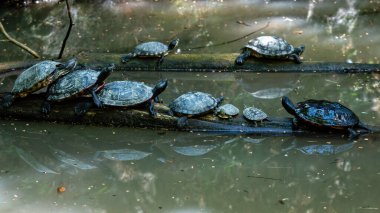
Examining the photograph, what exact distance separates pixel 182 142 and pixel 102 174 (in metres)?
1.15

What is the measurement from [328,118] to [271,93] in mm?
1736

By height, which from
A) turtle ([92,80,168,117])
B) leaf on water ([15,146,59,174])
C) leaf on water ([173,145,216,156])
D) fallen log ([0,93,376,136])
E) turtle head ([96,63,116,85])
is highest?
turtle head ([96,63,116,85])

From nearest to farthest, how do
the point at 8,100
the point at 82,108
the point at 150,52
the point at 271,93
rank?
1. the point at 82,108
2. the point at 8,100
3. the point at 271,93
4. the point at 150,52

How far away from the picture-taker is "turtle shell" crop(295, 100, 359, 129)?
5855mm

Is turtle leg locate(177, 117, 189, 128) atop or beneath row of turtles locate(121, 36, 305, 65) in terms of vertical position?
beneath

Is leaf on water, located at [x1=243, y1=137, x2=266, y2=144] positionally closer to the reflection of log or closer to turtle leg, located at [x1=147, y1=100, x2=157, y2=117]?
turtle leg, located at [x1=147, y1=100, x2=157, y2=117]

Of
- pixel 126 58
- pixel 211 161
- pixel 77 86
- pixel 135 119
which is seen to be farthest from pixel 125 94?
pixel 126 58

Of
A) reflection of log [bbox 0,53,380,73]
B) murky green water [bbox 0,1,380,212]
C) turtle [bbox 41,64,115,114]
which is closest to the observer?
murky green water [bbox 0,1,380,212]

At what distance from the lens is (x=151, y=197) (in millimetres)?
5008

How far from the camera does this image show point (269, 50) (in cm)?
813

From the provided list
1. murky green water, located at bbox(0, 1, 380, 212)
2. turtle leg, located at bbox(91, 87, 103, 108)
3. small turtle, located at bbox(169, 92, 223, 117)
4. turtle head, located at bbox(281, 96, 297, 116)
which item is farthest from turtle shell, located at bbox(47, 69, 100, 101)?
turtle head, located at bbox(281, 96, 297, 116)

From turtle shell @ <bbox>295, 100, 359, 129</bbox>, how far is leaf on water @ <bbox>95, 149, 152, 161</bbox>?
2.02m

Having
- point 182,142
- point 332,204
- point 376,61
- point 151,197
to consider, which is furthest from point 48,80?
point 376,61

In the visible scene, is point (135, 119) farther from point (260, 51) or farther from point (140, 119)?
point (260, 51)
